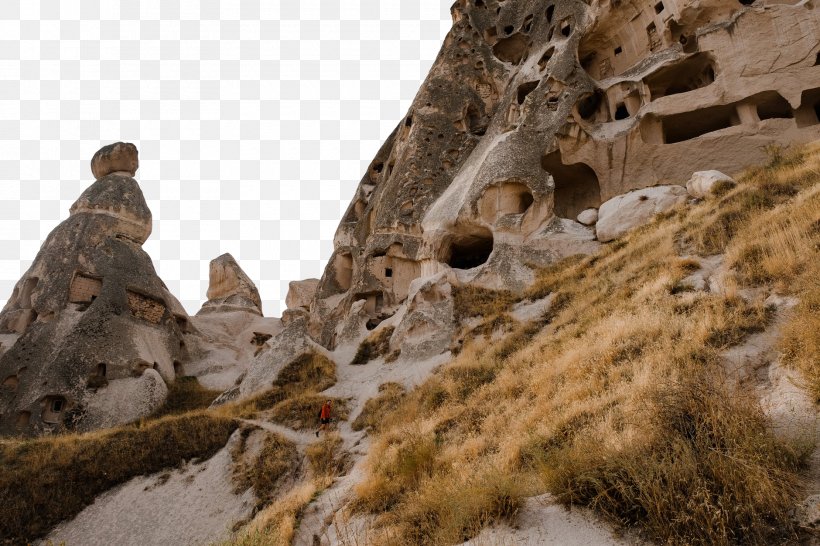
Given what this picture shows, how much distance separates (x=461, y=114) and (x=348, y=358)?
443 inches

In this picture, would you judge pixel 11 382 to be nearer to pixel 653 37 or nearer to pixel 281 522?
pixel 281 522

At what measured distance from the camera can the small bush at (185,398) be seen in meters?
16.3

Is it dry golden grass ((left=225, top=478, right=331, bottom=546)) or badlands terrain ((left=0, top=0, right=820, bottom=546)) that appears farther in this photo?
dry golden grass ((left=225, top=478, right=331, bottom=546))

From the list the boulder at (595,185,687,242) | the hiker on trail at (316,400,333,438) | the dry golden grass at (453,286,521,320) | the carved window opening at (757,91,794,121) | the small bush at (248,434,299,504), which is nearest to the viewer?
the small bush at (248,434,299,504)

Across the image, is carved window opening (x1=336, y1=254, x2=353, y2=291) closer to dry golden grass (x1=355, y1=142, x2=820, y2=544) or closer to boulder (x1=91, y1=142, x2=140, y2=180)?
boulder (x1=91, y1=142, x2=140, y2=180)

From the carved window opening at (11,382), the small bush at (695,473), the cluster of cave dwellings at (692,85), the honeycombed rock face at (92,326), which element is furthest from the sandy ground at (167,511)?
the cluster of cave dwellings at (692,85)

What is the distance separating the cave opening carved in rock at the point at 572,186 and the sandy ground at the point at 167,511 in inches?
500

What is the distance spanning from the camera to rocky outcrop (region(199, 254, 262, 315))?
29578 millimetres

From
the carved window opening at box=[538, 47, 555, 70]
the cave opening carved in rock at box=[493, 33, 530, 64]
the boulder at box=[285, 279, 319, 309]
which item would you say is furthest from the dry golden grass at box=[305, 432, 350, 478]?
the boulder at box=[285, 279, 319, 309]

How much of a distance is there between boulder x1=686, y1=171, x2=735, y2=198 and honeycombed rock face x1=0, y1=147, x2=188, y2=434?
53.0ft

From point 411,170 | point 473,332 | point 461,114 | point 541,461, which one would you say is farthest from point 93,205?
point 541,461

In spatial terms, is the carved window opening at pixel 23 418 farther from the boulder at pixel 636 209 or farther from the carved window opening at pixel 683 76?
the carved window opening at pixel 683 76

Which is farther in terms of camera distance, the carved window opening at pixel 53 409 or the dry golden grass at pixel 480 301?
the carved window opening at pixel 53 409

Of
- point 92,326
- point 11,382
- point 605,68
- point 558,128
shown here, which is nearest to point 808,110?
point 558,128
